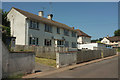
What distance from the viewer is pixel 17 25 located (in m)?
22.6

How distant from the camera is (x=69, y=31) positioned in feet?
107

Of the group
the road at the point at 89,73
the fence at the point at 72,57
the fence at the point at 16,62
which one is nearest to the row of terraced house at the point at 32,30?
the fence at the point at 72,57

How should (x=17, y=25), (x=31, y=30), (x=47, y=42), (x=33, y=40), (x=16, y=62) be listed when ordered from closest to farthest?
(x=16, y=62) → (x=31, y=30) → (x=33, y=40) → (x=17, y=25) → (x=47, y=42)

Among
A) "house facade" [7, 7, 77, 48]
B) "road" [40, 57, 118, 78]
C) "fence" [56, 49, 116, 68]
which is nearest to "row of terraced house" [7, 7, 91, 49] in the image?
"house facade" [7, 7, 77, 48]

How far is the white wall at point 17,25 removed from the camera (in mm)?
21406

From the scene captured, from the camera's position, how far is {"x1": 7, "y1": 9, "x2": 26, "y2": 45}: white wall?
70.2ft

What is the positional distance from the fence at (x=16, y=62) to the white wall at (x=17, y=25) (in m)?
11.8

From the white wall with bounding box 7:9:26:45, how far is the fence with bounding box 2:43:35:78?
11.8m

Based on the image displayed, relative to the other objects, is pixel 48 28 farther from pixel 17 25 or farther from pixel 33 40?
pixel 17 25

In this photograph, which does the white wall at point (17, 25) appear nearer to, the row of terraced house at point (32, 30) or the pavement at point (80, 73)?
the row of terraced house at point (32, 30)

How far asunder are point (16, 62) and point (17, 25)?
15228 millimetres

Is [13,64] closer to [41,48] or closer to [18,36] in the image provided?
[41,48]

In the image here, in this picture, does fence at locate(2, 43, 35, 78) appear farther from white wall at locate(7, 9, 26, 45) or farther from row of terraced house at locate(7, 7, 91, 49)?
white wall at locate(7, 9, 26, 45)

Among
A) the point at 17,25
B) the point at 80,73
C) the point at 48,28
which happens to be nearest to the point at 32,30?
the point at 17,25
